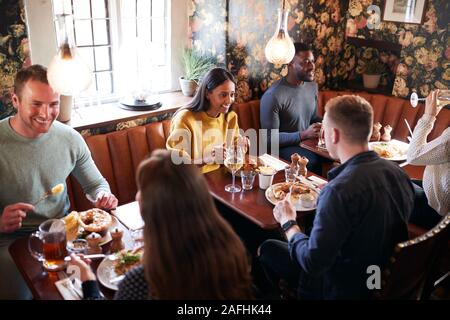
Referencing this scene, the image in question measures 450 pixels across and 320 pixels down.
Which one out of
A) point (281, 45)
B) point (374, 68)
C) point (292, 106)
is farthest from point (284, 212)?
point (374, 68)

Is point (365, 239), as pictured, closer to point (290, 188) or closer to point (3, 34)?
point (290, 188)

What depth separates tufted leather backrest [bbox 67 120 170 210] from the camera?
2637 mm

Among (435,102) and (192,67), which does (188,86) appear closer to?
(192,67)

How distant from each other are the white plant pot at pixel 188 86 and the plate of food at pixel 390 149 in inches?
55.4

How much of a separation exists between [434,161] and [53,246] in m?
1.87

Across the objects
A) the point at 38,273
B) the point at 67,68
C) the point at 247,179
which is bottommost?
the point at 38,273

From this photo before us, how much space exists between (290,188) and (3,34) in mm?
1714

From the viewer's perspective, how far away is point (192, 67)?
3.29 metres

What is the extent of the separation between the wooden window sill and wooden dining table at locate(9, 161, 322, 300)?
824mm

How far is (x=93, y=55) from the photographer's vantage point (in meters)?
3.02

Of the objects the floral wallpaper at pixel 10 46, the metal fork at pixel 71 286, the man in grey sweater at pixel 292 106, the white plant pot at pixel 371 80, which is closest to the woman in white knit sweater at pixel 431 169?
the man in grey sweater at pixel 292 106

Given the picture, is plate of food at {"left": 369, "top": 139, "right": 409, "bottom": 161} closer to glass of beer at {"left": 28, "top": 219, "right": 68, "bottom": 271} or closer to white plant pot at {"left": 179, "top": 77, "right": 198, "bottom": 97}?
white plant pot at {"left": 179, "top": 77, "right": 198, "bottom": 97}

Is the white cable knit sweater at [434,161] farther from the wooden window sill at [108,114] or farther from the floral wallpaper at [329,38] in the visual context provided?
the wooden window sill at [108,114]

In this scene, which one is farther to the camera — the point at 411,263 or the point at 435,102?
the point at 435,102
